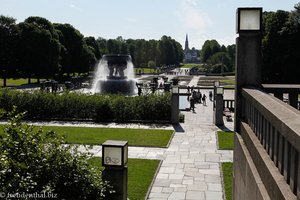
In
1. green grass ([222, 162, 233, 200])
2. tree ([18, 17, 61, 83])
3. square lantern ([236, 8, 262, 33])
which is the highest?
tree ([18, 17, 61, 83])

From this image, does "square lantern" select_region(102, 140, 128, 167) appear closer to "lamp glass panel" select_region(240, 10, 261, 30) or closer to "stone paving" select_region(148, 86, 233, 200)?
"stone paving" select_region(148, 86, 233, 200)

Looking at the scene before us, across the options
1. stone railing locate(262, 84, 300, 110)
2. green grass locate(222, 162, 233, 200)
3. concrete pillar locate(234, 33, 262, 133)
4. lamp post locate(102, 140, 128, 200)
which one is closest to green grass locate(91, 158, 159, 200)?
lamp post locate(102, 140, 128, 200)

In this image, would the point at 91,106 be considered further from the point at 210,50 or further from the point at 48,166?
the point at 210,50

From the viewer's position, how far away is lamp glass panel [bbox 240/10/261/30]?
6.35 meters

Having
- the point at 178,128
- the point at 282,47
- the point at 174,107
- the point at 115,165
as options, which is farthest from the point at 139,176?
the point at 282,47

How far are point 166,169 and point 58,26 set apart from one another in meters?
55.4

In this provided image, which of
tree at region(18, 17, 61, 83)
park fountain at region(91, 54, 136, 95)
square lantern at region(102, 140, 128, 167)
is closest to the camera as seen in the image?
square lantern at region(102, 140, 128, 167)

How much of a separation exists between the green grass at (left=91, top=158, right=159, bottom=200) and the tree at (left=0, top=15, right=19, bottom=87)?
39.0 meters

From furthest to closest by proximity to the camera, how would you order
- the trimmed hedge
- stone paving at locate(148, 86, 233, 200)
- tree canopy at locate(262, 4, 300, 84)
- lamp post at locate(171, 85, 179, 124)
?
tree canopy at locate(262, 4, 300, 84) < the trimmed hedge < lamp post at locate(171, 85, 179, 124) < stone paving at locate(148, 86, 233, 200)

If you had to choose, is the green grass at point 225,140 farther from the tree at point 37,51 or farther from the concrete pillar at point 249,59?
the tree at point 37,51

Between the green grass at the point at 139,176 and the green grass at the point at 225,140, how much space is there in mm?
3562

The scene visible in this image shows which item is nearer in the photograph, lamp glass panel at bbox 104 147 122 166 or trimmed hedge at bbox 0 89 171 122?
lamp glass panel at bbox 104 147 122 166

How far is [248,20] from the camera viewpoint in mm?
6391

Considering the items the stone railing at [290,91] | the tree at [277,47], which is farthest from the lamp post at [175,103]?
the tree at [277,47]
